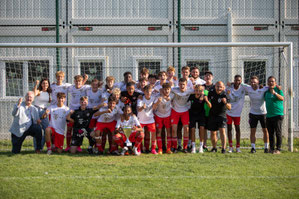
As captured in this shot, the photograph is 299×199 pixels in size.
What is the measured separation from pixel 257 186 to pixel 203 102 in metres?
2.51

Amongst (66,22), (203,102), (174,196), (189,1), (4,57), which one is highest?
(189,1)

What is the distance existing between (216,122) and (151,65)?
2.97 m

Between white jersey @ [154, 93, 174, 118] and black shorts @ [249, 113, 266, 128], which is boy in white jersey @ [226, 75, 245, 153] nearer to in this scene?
black shorts @ [249, 113, 266, 128]

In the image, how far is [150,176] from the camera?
4805 millimetres

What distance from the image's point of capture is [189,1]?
9008mm

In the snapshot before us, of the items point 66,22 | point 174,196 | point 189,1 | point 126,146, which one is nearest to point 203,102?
point 126,146

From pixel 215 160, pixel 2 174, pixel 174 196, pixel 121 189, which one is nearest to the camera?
pixel 174 196

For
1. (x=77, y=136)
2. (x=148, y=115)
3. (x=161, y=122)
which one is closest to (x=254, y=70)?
(x=161, y=122)

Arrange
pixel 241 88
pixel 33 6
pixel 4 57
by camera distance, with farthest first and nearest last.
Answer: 1. pixel 33 6
2. pixel 4 57
3. pixel 241 88

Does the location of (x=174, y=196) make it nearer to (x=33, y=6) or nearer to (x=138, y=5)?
(x=138, y=5)

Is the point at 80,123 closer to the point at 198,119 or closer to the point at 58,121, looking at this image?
the point at 58,121

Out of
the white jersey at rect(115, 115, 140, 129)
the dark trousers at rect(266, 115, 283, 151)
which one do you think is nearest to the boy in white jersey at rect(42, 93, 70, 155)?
the white jersey at rect(115, 115, 140, 129)

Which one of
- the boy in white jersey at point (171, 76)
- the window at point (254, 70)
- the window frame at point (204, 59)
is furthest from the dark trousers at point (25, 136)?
the window at point (254, 70)

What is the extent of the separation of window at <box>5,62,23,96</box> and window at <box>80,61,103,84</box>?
1575mm
